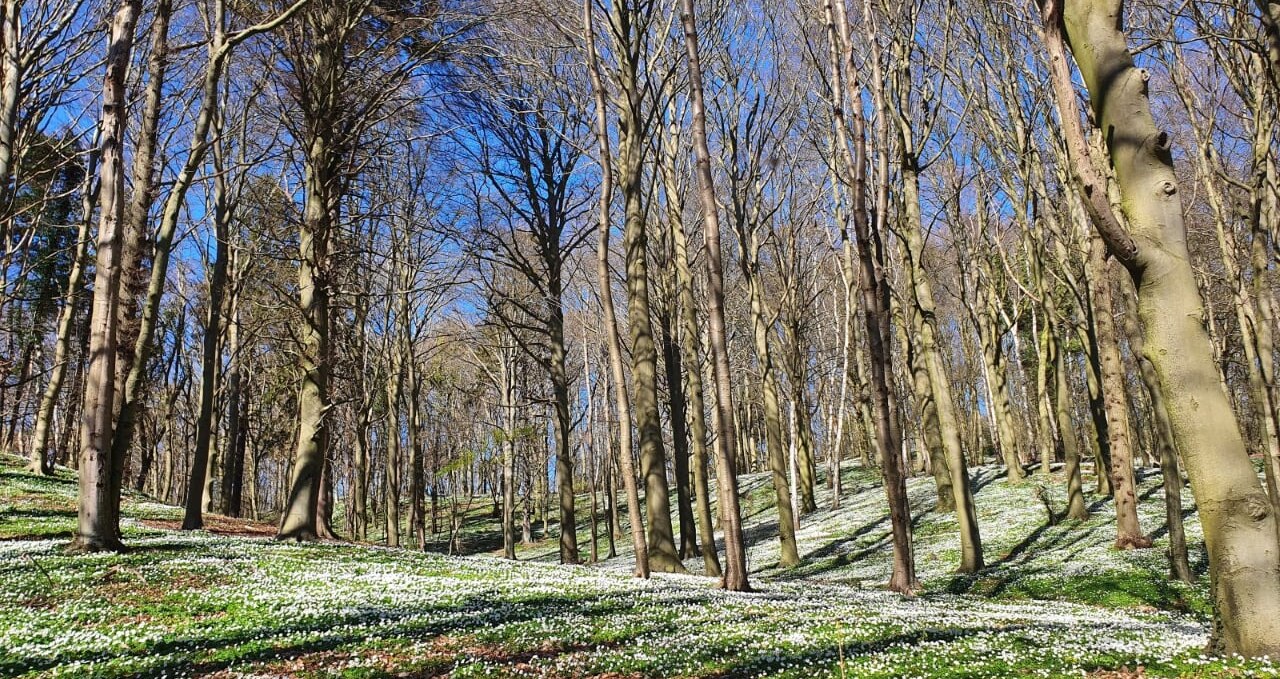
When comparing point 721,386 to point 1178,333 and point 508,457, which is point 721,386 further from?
point 508,457

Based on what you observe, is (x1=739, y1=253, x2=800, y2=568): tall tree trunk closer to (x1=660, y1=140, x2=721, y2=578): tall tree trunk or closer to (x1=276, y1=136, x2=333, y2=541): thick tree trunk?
(x1=660, y1=140, x2=721, y2=578): tall tree trunk

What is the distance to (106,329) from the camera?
10.9m

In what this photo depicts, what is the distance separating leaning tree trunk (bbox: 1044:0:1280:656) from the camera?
19.4ft

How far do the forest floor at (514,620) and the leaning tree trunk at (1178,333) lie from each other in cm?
69

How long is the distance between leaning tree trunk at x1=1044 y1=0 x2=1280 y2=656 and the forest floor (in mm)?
694

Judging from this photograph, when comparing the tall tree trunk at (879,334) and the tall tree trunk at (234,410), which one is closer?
the tall tree trunk at (879,334)

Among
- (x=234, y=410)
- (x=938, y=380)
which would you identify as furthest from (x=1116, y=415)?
(x=234, y=410)

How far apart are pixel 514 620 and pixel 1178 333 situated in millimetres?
7759

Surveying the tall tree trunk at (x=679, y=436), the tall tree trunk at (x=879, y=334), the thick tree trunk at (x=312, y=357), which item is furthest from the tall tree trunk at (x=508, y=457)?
the tall tree trunk at (x=879, y=334)

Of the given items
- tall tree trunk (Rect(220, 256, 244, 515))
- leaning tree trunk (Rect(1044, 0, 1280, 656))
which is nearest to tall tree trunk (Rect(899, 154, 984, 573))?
leaning tree trunk (Rect(1044, 0, 1280, 656))

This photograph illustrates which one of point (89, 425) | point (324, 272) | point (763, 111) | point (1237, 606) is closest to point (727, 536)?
point (1237, 606)

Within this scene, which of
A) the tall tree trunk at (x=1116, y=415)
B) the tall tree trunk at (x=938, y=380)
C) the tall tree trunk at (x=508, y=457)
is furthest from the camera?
the tall tree trunk at (x=508, y=457)

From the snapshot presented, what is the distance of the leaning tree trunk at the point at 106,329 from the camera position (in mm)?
10859

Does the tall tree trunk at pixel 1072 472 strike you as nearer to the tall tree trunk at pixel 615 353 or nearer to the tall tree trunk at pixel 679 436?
the tall tree trunk at pixel 679 436
